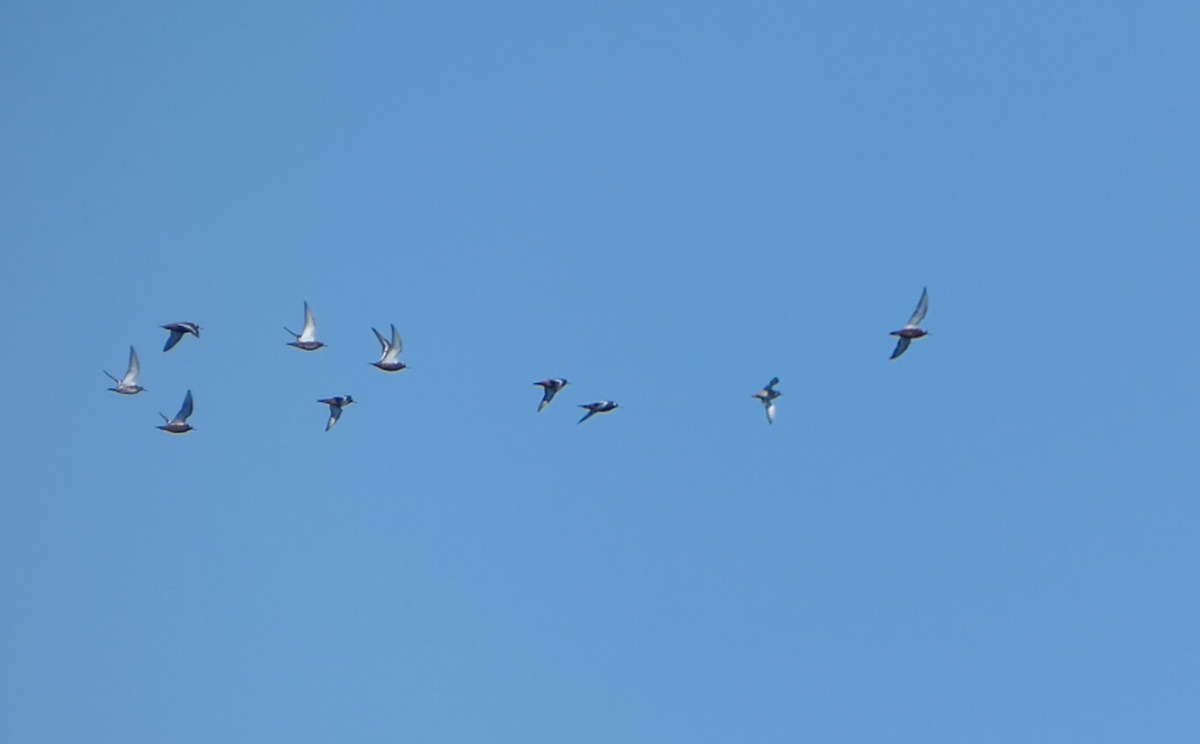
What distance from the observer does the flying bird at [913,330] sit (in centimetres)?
7775

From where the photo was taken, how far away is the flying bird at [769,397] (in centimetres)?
8620

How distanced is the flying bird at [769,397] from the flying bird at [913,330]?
422 inches

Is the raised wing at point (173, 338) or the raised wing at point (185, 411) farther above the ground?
the raised wing at point (173, 338)

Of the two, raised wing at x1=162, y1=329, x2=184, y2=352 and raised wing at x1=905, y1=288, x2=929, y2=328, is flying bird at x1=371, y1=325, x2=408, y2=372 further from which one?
raised wing at x1=905, y1=288, x2=929, y2=328

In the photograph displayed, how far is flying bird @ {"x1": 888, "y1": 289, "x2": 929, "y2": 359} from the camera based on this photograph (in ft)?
255

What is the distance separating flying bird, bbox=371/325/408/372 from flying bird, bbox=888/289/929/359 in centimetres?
2687

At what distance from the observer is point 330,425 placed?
8219 cm

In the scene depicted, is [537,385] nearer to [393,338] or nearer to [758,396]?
[393,338]

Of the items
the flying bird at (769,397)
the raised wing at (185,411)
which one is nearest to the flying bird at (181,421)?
the raised wing at (185,411)

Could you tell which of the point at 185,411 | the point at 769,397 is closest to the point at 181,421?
the point at 185,411

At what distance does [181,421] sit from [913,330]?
38.9m

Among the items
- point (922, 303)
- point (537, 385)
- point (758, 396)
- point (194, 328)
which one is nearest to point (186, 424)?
point (194, 328)

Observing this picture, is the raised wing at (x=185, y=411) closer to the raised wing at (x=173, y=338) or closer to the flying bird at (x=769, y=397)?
the raised wing at (x=173, y=338)

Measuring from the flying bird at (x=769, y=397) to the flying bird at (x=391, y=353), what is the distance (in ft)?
68.8
